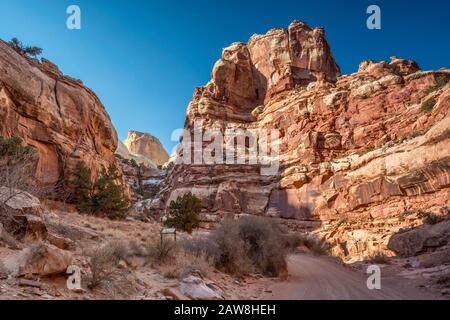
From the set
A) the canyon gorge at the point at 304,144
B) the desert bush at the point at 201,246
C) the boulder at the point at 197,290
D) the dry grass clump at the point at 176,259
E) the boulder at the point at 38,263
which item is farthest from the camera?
the canyon gorge at the point at 304,144

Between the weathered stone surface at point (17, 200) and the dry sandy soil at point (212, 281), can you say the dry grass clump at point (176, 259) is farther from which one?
the weathered stone surface at point (17, 200)

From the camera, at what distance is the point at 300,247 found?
86.4 feet

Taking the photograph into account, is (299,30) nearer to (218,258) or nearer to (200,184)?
(200,184)

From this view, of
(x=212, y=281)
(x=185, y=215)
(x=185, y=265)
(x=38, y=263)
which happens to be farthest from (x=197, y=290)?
(x=185, y=215)

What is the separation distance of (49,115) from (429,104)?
38571mm

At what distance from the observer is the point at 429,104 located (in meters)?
31.9

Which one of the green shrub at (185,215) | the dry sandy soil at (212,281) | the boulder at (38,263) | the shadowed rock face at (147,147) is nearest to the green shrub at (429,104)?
the dry sandy soil at (212,281)

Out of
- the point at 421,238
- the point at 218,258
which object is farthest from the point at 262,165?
the point at 218,258

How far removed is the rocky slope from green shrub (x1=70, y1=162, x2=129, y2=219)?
1733 centimetres

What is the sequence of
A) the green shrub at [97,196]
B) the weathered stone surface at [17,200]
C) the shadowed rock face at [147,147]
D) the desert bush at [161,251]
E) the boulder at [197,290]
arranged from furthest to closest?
the shadowed rock face at [147,147]
the green shrub at [97,196]
the desert bush at [161,251]
the weathered stone surface at [17,200]
the boulder at [197,290]

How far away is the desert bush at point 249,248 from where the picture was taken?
1066cm

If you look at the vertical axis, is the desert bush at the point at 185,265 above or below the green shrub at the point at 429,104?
below

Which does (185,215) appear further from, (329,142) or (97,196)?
(329,142)

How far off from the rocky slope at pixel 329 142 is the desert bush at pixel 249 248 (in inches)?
537
